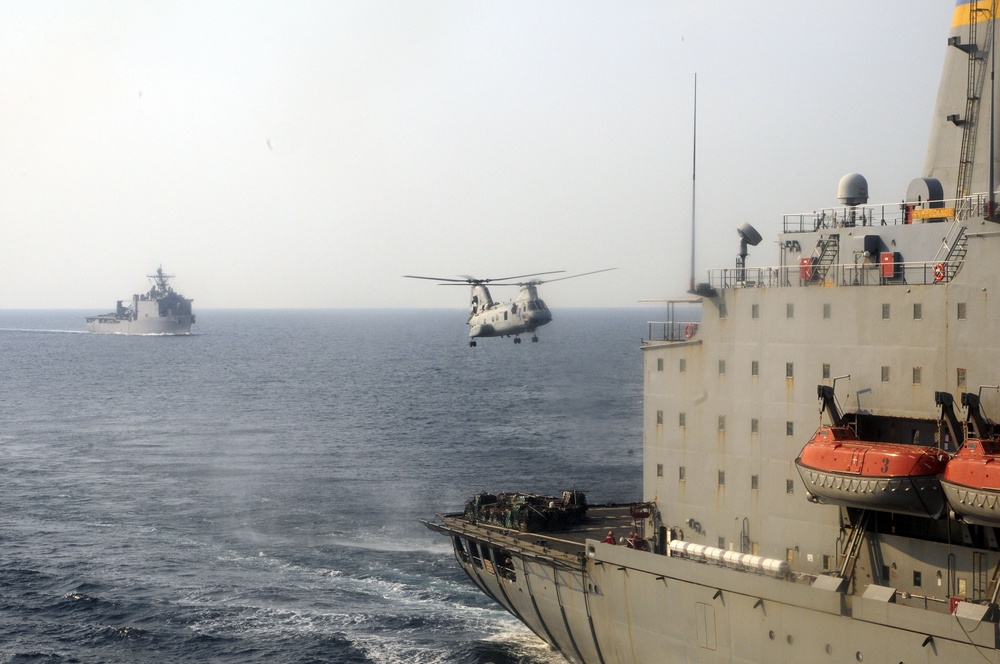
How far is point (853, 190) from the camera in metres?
30.9

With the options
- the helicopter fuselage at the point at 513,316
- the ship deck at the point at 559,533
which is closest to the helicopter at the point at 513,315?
the helicopter fuselage at the point at 513,316

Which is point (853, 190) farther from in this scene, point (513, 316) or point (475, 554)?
point (513, 316)

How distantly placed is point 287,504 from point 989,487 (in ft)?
152

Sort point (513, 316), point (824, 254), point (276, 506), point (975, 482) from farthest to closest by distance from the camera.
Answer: point (513, 316) → point (276, 506) → point (824, 254) → point (975, 482)

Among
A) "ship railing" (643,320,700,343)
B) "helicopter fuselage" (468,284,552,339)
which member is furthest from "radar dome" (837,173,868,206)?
"helicopter fuselage" (468,284,552,339)

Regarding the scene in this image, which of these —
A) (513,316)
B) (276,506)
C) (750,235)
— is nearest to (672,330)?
(750,235)

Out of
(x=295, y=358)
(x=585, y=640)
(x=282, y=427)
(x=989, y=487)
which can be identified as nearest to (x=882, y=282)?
(x=989, y=487)

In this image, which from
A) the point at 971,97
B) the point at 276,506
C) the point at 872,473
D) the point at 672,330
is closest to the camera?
the point at 872,473

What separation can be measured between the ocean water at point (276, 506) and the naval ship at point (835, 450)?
9837mm

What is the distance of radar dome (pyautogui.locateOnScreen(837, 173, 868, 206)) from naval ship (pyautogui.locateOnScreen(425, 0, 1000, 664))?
0.10 m

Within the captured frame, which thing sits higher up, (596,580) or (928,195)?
(928,195)

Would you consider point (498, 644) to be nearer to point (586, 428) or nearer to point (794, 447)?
point (794, 447)

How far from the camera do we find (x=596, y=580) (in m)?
33.2

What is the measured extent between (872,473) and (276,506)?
4353 cm
